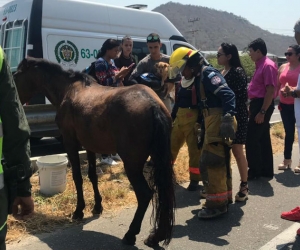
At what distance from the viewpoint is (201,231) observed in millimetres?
4094

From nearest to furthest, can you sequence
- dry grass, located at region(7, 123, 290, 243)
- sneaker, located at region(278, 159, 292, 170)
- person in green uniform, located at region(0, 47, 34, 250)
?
person in green uniform, located at region(0, 47, 34, 250), dry grass, located at region(7, 123, 290, 243), sneaker, located at region(278, 159, 292, 170)

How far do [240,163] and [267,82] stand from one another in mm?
1339

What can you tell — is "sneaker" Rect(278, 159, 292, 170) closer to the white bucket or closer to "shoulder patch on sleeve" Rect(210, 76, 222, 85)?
"shoulder patch on sleeve" Rect(210, 76, 222, 85)

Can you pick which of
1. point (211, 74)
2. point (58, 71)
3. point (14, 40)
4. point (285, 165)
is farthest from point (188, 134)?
point (14, 40)

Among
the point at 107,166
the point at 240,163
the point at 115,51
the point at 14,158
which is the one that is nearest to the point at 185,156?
the point at 107,166

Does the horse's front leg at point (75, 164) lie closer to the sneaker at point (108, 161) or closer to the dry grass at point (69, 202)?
the dry grass at point (69, 202)

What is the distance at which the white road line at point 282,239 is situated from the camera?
3.69 meters

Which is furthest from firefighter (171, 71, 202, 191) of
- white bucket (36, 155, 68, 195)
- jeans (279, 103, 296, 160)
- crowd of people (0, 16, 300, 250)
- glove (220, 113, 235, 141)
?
jeans (279, 103, 296, 160)

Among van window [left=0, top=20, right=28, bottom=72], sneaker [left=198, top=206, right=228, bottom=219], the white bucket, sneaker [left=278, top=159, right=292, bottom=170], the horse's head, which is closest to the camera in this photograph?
sneaker [left=198, top=206, right=228, bottom=219]

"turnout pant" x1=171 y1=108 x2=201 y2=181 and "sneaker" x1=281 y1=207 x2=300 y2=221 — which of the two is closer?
"sneaker" x1=281 y1=207 x2=300 y2=221

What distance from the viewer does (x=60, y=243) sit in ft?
12.2

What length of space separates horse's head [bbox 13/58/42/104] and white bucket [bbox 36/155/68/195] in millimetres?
914

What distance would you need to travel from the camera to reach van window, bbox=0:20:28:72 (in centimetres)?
689

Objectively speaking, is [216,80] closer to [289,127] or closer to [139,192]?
[139,192]
